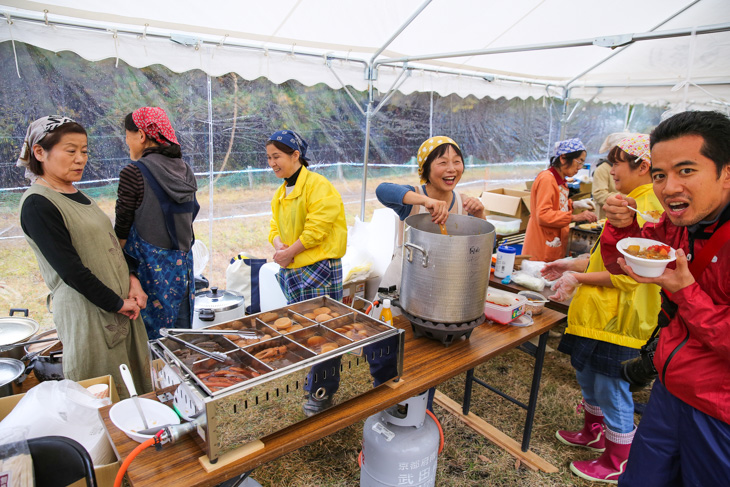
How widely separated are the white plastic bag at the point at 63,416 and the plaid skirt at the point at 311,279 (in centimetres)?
139

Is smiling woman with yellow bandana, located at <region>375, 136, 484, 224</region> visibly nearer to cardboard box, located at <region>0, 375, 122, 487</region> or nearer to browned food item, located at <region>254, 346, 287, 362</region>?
browned food item, located at <region>254, 346, 287, 362</region>

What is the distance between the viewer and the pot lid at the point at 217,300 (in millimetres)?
3205

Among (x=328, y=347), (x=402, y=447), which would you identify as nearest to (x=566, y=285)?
(x=402, y=447)

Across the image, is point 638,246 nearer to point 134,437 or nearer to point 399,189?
point 399,189

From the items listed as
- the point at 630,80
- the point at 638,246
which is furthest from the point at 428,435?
the point at 630,80

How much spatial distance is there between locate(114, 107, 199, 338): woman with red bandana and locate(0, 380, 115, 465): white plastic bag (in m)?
0.63

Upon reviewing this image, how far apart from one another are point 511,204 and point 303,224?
423 cm

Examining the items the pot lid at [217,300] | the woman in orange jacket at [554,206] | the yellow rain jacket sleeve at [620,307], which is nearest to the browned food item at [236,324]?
the pot lid at [217,300]

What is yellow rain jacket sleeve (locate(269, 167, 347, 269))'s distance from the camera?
2.77 m

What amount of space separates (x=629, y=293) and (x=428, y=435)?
1.29 m

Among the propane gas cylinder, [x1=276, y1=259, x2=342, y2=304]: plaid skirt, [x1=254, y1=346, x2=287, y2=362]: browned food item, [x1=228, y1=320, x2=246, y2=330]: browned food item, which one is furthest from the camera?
[x1=276, y1=259, x2=342, y2=304]: plaid skirt

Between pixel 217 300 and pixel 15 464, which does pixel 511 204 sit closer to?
pixel 217 300

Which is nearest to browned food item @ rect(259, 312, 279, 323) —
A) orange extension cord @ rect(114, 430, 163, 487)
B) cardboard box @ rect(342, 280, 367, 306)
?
orange extension cord @ rect(114, 430, 163, 487)

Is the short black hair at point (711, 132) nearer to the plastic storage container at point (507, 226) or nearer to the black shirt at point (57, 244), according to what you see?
the black shirt at point (57, 244)
